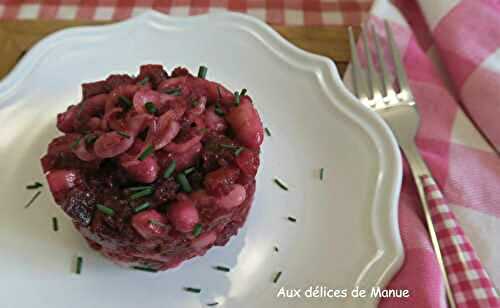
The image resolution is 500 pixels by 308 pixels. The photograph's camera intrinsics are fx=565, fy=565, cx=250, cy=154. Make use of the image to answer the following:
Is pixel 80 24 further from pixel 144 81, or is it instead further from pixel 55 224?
pixel 55 224

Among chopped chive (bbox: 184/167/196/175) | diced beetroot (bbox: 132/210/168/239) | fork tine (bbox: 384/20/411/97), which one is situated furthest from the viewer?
fork tine (bbox: 384/20/411/97)

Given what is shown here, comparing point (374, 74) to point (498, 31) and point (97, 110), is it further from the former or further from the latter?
point (97, 110)

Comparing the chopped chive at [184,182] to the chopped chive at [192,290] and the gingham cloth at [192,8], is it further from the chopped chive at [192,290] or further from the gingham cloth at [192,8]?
the gingham cloth at [192,8]

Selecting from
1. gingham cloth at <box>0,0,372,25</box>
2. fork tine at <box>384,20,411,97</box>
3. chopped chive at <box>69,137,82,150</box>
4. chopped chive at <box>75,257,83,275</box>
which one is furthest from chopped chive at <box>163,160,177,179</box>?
gingham cloth at <box>0,0,372,25</box>

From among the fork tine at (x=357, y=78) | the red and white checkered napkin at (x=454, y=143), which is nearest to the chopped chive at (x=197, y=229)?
the red and white checkered napkin at (x=454, y=143)

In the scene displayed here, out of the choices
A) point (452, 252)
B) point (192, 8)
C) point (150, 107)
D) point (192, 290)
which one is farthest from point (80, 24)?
point (452, 252)

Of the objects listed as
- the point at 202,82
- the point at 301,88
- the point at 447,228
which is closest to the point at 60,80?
the point at 202,82

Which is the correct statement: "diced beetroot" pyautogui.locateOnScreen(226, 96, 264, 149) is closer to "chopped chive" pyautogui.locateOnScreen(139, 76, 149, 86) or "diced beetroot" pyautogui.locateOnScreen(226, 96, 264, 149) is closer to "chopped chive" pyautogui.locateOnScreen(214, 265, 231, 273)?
"chopped chive" pyautogui.locateOnScreen(139, 76, 149, 86)
